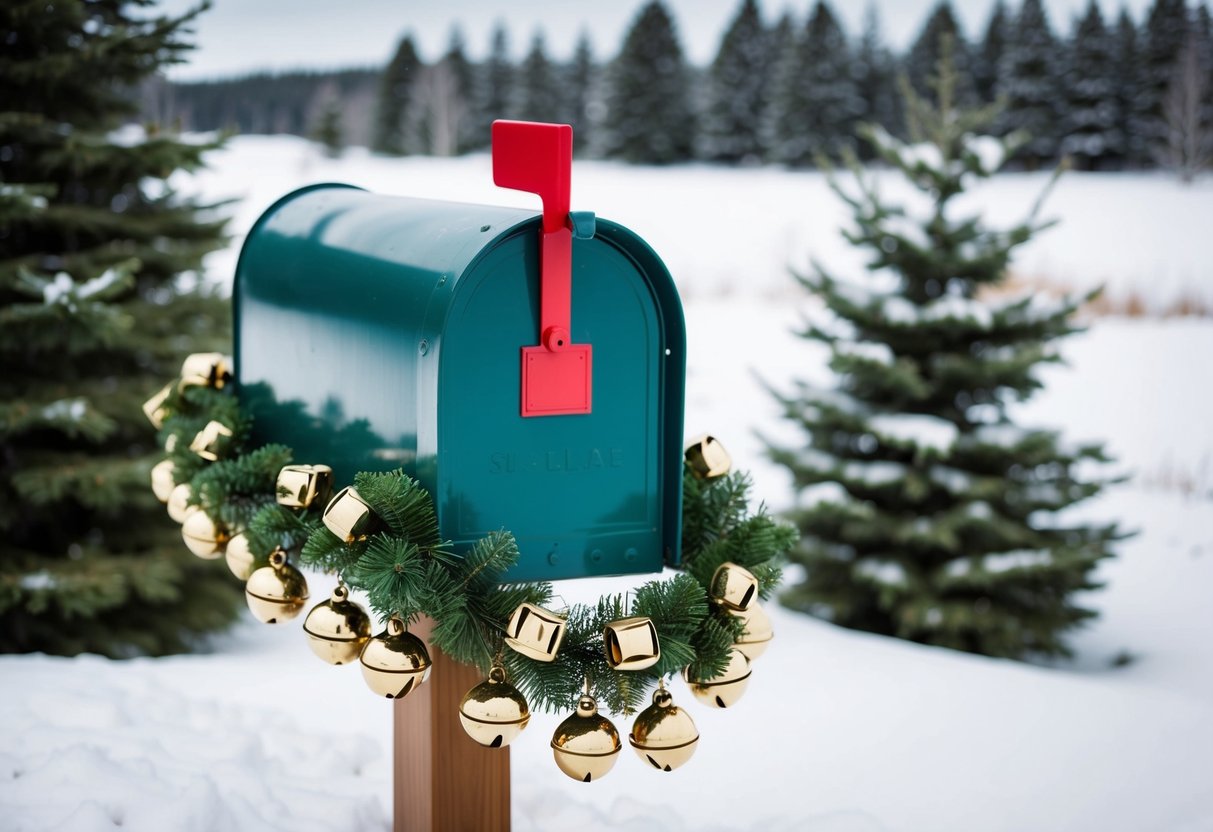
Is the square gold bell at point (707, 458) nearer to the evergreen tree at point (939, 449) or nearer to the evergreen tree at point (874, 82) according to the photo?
the evergreen tree at point (939, 449)

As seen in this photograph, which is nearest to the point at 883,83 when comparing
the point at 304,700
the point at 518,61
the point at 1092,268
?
the point at 518,61

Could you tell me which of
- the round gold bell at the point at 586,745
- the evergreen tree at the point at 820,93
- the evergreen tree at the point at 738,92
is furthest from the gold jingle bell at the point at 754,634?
the evergreen tree at the point at 738,92

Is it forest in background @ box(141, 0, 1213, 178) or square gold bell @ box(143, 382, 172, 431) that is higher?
forest in background @ box(141, 0, 1213, 178)

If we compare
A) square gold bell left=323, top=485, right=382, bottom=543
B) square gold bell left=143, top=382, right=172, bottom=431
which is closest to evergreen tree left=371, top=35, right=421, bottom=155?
square gold bell left=143, top=382, right=172, bottom=431

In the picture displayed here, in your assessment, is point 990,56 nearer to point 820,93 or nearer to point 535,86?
point 820,93

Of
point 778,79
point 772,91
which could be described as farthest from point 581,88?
point 778,79

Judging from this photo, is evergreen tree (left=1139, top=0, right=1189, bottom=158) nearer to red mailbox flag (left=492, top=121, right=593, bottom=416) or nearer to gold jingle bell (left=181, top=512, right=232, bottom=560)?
red mailbox flag (left=492, top=121, right=593, bottom=416)

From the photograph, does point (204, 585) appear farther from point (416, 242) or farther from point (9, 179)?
point (416, 242)

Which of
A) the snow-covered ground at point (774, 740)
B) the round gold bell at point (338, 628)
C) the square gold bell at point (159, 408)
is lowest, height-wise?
the snow-covered ground at point (774, 740)

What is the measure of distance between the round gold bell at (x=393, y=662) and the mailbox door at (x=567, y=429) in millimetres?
160

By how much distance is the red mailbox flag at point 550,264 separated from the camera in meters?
1.58

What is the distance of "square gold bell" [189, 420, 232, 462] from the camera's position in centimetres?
210

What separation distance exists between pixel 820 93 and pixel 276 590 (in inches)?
945

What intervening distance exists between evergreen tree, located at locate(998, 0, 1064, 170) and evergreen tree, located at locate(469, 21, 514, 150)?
1194cm
